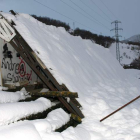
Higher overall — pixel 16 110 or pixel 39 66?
pixel 39 66

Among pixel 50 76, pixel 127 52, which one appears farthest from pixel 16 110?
pixel 127 52

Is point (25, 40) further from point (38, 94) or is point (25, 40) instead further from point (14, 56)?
point (38, 94)

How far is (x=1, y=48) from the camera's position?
219 inches

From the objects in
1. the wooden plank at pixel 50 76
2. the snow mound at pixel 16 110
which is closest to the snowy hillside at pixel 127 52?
the wooden plank at pixel 50 76

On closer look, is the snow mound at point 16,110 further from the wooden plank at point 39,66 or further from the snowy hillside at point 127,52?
the snowy hillside at point 127,52

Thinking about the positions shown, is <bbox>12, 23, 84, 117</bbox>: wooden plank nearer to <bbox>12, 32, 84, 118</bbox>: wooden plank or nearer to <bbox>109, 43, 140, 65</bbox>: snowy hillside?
<bbox>12, 32, 84, 118</bbox>: wooden plank

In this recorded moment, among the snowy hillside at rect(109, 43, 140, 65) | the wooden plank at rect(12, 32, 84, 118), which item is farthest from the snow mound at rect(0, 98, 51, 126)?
the snowy hillside at rect(109, 43, 140, 65)

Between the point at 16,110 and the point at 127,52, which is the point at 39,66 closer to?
the point at 16,110

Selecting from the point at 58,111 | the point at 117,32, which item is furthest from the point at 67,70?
the point at 117,32

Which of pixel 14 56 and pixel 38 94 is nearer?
pixel 38 94

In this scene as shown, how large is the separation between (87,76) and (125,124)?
3241mm

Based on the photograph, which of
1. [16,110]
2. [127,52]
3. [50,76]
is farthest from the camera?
[127,52]

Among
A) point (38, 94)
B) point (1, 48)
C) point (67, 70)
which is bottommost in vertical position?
point (38, 94)

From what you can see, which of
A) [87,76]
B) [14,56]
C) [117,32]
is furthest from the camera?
[117,32]
